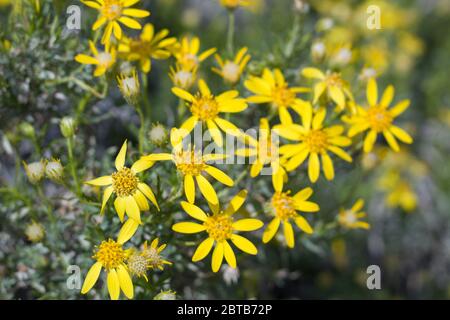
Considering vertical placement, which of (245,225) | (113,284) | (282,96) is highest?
(282,96)

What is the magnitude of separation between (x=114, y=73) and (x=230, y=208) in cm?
69

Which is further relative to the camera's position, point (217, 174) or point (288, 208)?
point (288, 208)

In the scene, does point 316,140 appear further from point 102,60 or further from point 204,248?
point 102,60

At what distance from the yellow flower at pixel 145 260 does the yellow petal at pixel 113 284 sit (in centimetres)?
6

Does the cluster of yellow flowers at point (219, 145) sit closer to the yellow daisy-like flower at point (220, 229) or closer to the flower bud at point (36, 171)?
the yellow daisy-like flower at point (220, 229)

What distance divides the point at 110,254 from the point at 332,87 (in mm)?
1114

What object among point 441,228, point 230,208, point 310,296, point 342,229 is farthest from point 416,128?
point 230,208

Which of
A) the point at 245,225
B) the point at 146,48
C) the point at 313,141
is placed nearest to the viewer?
the point at 245,225

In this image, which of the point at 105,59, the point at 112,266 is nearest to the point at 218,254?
the point at 112,266

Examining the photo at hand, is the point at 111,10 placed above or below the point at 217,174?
above

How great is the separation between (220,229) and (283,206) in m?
0.28

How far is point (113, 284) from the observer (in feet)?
6.07

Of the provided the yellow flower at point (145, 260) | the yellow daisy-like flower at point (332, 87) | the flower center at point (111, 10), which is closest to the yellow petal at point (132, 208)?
the yellow flower at point (145, 260)

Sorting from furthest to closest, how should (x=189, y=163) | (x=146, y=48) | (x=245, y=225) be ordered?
(x=146, y=48), (x=245, y=225), (x=189, y=163)
